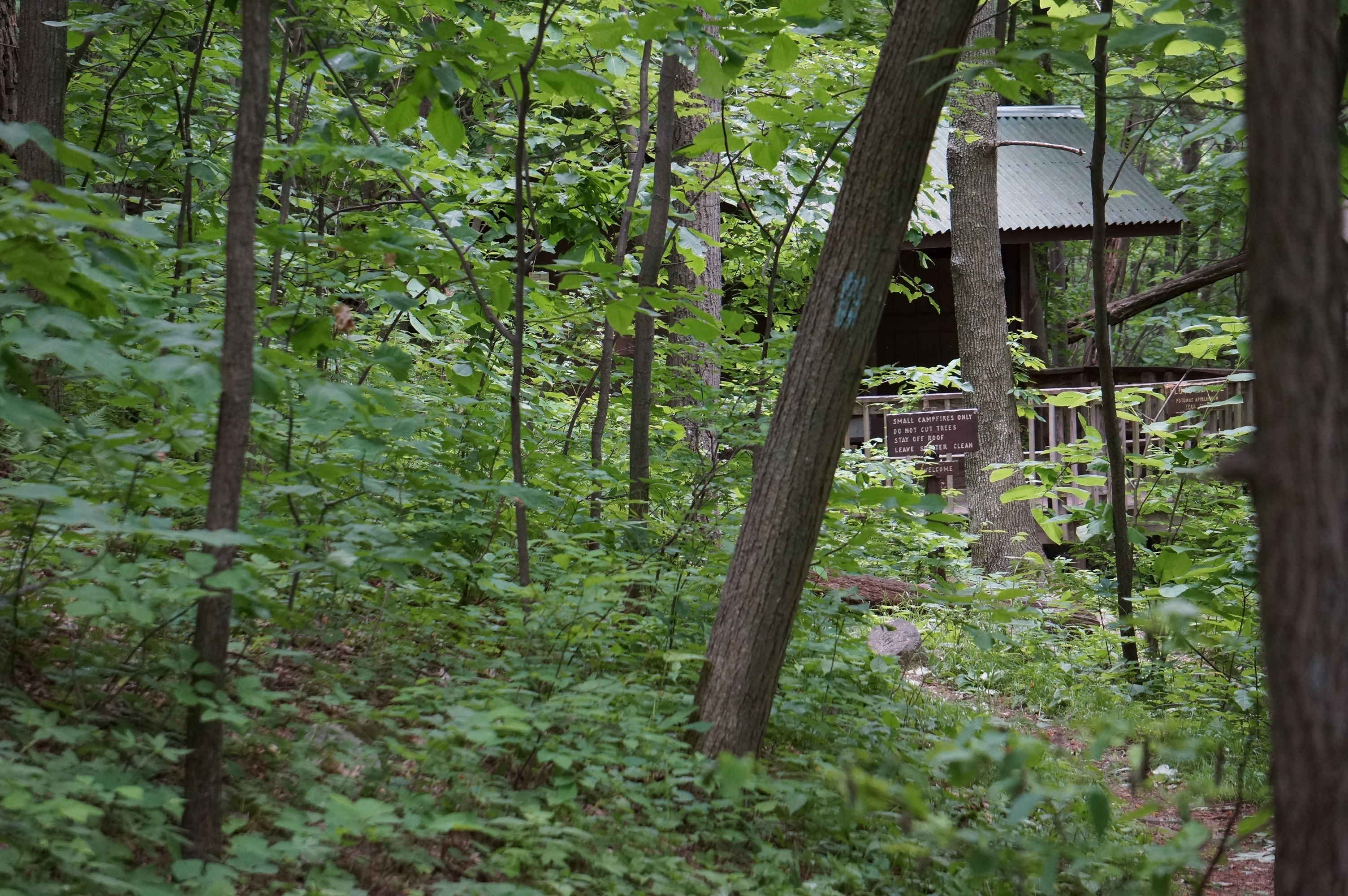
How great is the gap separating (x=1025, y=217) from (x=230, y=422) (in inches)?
569

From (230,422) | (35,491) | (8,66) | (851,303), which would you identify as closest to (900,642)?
(851,303)

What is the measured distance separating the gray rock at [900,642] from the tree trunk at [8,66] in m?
5.97

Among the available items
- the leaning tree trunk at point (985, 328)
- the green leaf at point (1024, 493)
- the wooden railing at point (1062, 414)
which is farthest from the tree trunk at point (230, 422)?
the leaning tree trunk at point (985, 328)

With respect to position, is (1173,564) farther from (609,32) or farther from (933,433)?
(933,433)

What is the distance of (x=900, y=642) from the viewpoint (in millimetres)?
6875

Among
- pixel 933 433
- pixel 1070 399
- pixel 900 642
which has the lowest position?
pixel 900 642

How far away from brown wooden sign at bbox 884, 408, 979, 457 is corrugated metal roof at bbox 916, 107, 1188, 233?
191 inches

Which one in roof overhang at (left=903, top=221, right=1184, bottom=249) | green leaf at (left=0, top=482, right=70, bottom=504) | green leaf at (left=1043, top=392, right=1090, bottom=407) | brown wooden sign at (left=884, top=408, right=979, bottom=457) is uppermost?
roof overhang at (left=903, top=221, right=1184, bottom=249)

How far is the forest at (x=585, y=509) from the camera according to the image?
200 cm

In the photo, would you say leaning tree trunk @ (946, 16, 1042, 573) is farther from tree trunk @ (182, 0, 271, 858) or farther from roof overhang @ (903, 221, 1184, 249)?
tree trunk @ (182, 0, 271, 858)

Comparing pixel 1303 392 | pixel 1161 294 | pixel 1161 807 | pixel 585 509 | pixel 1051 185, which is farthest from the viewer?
pixel 1051 185

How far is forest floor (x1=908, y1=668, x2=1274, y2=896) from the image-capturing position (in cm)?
390

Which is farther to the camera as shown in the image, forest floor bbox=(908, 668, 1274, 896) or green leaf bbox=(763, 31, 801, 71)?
forest floor bbox=(908, 668, 1274, 896)

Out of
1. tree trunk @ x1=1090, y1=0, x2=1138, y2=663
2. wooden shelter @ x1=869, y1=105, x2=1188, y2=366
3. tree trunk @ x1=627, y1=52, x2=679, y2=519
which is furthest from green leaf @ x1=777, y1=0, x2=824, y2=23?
wooden shelter @ x1=869, y1=105, x2=1188, y2=366
